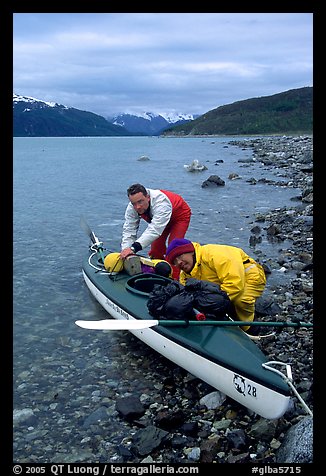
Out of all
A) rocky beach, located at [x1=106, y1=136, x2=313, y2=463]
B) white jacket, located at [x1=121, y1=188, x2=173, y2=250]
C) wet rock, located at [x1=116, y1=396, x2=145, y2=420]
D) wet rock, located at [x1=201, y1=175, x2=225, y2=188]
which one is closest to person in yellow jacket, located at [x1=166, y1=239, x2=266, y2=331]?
rocky beach, located at [x1=106, y1=136, x2=313, y2=463]

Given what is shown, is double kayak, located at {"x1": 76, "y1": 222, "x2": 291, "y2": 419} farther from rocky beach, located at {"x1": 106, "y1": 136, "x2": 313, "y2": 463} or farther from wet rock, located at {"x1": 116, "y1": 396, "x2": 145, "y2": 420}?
wet rock, located at {"x1": 116, "y1": 396, "x2": 145, "y2": 420}

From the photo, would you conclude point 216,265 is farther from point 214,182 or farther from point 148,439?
point 214,182

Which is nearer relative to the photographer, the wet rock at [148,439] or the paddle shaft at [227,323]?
the wet rock at [148,439]

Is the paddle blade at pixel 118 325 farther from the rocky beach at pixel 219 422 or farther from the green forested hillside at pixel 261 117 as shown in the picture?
the green forested hillside at pixel 261 117

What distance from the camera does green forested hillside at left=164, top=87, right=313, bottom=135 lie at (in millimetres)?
142962

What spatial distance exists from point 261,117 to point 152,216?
6357 inches

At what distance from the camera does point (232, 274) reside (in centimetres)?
627

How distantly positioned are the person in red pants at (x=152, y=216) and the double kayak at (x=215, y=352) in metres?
1.26

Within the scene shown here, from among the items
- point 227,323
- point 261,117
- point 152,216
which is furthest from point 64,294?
point 261,117

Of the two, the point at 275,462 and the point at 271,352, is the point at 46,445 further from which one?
the point at 271,352

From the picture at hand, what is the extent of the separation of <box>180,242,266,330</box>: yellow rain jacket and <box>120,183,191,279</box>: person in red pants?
6.84 ft

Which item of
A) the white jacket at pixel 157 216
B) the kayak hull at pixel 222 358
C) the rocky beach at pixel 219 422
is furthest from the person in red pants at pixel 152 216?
the rocky beach at pixel 219 422

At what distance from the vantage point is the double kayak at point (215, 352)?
495 cm

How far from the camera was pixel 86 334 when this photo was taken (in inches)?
329
